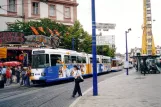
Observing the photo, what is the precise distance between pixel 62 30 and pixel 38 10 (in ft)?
23.3

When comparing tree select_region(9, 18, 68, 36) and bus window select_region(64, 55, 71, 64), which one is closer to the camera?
bus window select_region(64, 55, 71, 64)

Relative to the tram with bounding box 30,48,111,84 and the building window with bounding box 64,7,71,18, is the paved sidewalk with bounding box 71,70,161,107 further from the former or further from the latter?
the building window with bounding box 64,7,71,18

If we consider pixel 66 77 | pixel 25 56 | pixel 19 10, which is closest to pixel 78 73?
pixel 66 77

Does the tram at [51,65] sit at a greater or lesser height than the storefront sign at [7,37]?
lesser

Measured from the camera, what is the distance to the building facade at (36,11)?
49.7 meters

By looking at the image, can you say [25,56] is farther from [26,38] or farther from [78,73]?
[78,73]

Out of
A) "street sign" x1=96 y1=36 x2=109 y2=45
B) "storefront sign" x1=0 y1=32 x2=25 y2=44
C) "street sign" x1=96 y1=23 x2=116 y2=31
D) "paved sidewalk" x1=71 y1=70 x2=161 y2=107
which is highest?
"storefront sign" x1=0 y1=32 x2=25 y2=44

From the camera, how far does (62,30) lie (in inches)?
2013

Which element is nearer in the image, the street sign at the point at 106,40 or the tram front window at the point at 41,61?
the street sign at the point at 106,40

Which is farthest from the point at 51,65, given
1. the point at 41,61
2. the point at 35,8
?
the point at 35,8

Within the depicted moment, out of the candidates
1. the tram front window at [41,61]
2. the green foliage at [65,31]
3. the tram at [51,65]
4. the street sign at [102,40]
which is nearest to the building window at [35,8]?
the green foliage at [65,31]

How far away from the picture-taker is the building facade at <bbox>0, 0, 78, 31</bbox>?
49719 millimetres

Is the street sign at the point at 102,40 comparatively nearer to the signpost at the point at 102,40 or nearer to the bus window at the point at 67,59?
the signpost at the point at 102,40

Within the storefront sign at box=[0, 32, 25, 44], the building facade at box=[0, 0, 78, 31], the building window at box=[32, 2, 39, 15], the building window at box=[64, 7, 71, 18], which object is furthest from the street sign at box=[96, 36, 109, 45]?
the building window at box=[64, 7, 71, 18]
